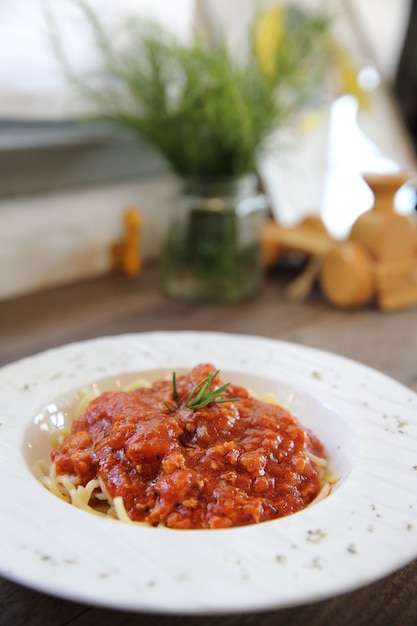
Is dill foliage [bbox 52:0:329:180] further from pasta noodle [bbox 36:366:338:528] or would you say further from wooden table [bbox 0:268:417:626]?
pasta noodle [bbox 36:366:338:528]

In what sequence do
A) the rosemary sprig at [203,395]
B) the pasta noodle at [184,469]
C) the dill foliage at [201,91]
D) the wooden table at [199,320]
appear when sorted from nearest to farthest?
the pasta noodle at [184,469] → the rosemary sprig at [203,395] → the wooden table at [199,320] → the dill foliage at [201,91]

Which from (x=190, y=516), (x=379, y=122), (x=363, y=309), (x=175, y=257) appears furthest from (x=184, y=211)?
(x=379, y=122)

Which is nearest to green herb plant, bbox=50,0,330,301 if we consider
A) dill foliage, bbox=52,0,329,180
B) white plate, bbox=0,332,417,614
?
dill foliage, bbox=52,0,329,180

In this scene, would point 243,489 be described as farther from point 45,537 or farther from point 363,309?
point 363,309

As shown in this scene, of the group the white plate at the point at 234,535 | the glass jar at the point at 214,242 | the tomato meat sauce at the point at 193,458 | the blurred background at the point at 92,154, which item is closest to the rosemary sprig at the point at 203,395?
the tomato meat sauce at the point at 193,458

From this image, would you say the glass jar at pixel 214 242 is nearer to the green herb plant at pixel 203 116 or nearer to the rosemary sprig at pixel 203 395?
the green herb plant at pixel 203 116
